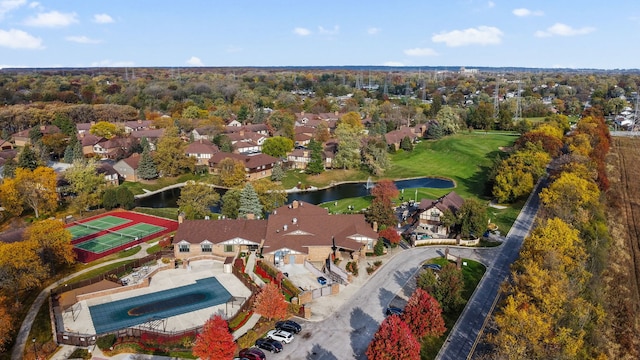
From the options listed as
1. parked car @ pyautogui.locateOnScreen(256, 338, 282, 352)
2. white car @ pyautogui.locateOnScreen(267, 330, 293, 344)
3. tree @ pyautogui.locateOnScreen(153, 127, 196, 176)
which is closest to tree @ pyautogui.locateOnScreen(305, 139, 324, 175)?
tree @ pyautogui.locateOnScreen(153, 127, 196, 176)

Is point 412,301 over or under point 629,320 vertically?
over

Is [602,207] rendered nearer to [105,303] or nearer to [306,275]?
[306,275]

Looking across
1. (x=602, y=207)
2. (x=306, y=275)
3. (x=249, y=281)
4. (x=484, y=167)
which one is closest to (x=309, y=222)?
(x=306, y=275)

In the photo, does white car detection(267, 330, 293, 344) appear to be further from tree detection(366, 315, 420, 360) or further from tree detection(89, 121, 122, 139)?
tree detection(89, 121, 122, 139)

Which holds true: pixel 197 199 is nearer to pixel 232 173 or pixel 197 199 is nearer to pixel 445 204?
pixel 232 173

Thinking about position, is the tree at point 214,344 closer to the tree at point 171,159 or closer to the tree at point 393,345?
the tree at point 393,345

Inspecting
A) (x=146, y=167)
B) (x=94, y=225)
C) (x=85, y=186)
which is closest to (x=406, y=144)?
(x=146, y=167)

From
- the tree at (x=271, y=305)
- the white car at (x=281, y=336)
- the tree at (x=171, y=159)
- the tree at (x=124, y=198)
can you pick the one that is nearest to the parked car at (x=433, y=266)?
the tree at (x=271, y=305)
